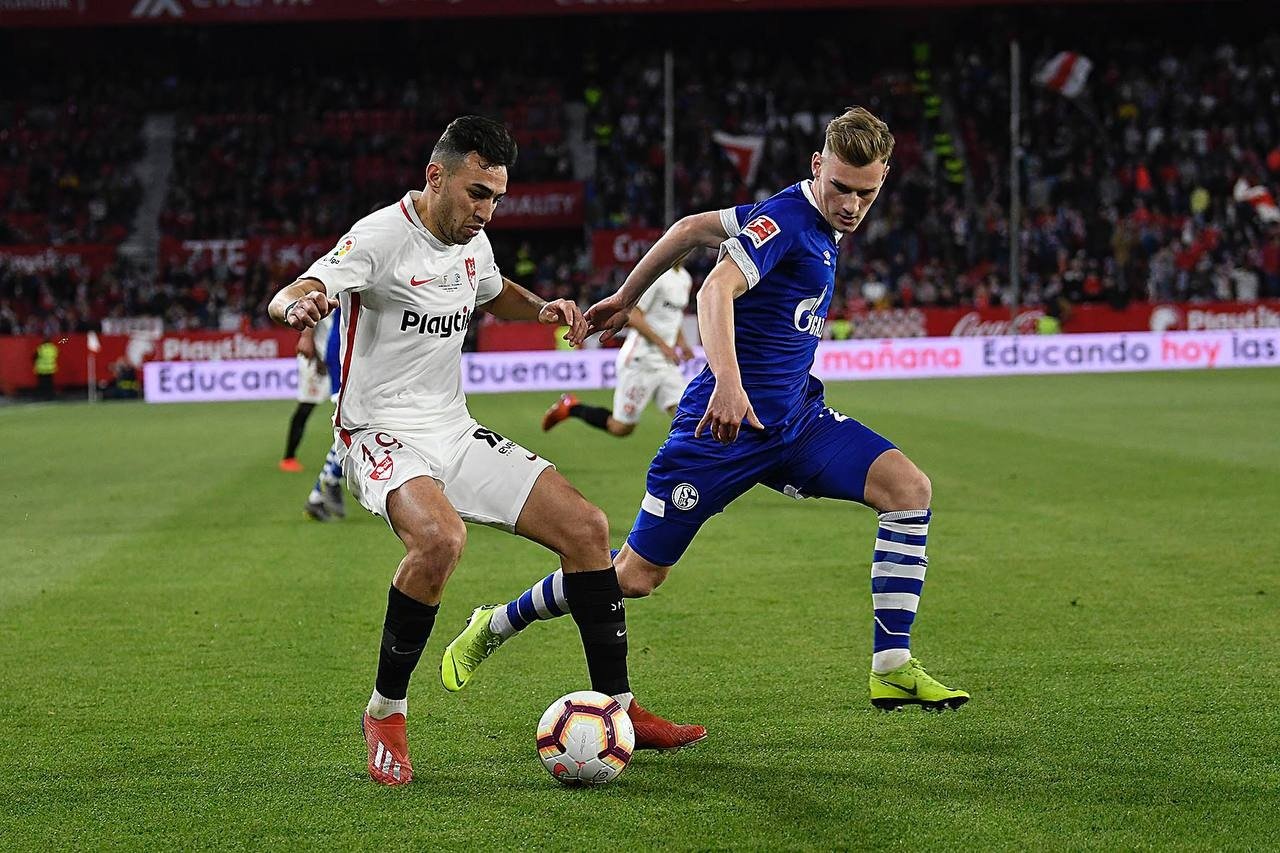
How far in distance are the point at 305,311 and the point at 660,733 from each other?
5.85ft

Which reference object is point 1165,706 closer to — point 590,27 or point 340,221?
point 340,221

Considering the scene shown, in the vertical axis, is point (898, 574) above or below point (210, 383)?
below

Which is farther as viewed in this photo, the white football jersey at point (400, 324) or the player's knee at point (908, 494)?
the player's knee at point (908, 494)

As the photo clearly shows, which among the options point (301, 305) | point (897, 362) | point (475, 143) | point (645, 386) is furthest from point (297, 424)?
point (897, 362)

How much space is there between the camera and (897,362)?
89.1ft

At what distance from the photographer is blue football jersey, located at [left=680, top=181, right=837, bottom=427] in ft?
17.5

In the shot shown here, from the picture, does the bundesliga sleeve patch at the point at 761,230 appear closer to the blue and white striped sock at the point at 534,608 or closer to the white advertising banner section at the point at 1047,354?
the blue and white striped sock at the point at 534,608

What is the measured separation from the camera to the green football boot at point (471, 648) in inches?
216

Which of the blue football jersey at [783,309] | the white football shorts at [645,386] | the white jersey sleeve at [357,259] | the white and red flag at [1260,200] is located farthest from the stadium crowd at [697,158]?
the white jersey sleeve at [357,259]

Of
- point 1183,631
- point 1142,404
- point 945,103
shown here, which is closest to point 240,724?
point 1183,631

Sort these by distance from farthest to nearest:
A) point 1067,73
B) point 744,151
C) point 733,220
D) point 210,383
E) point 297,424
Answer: point 1067,73
point 744,151
point 210,383
point 297,424
point 733,220

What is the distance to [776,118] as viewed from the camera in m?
37.3

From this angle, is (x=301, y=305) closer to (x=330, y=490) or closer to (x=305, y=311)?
(x=305, y=311)

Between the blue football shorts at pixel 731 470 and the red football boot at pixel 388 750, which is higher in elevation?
the blue football shorts at pixel 731 470
